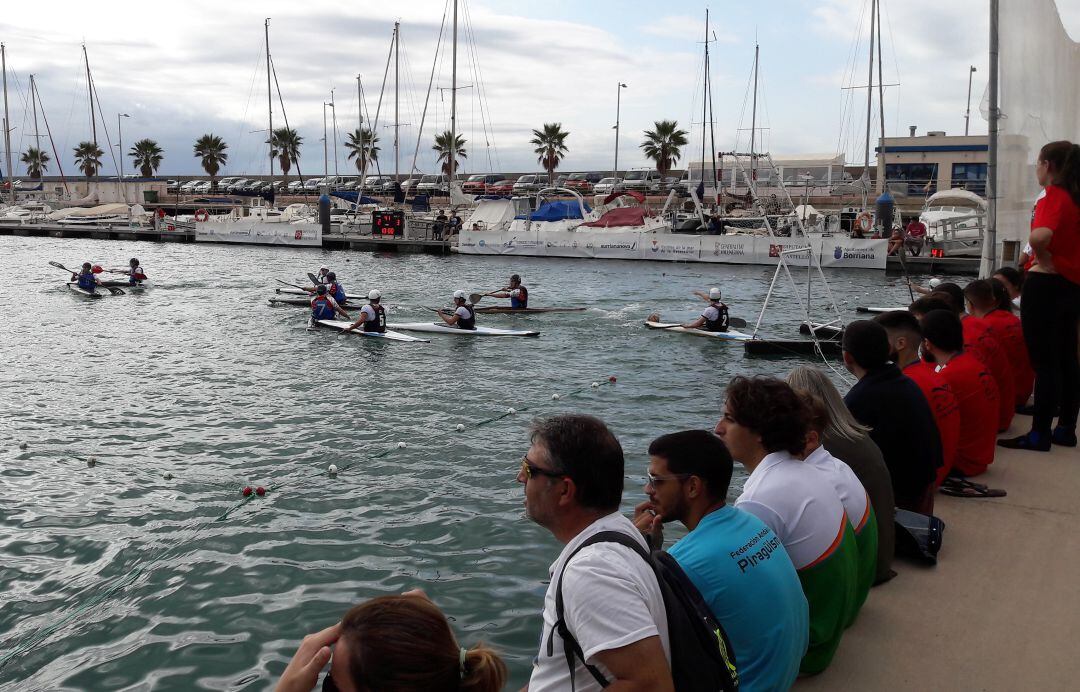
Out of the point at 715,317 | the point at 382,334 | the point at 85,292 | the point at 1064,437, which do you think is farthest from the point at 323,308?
the point at 1064,437

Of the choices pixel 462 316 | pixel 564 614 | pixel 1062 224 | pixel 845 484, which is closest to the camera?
pixel 564 614

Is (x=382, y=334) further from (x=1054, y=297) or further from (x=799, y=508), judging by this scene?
(x=799, y=508)

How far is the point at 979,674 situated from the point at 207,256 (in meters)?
49.5

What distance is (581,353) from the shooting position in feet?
64.3

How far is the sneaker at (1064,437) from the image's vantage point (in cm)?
776

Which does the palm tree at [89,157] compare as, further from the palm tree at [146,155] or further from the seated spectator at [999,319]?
the seated spectator at [999,319]

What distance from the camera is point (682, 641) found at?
277 centimetres

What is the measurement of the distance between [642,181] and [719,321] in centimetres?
5566

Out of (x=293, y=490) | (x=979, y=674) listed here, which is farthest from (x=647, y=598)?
(x=293, y=490)

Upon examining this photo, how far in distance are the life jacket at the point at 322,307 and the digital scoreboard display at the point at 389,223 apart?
32652 millimetres

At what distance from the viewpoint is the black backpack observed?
2764 mm

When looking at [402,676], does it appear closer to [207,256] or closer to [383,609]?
[383,609]

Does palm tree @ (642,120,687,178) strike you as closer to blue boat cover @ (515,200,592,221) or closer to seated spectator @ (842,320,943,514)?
blue boat cover @ (515,200,592,221)

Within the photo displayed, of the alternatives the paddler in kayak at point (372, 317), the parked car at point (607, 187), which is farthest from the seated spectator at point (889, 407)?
the parked car at point (607, 187)
